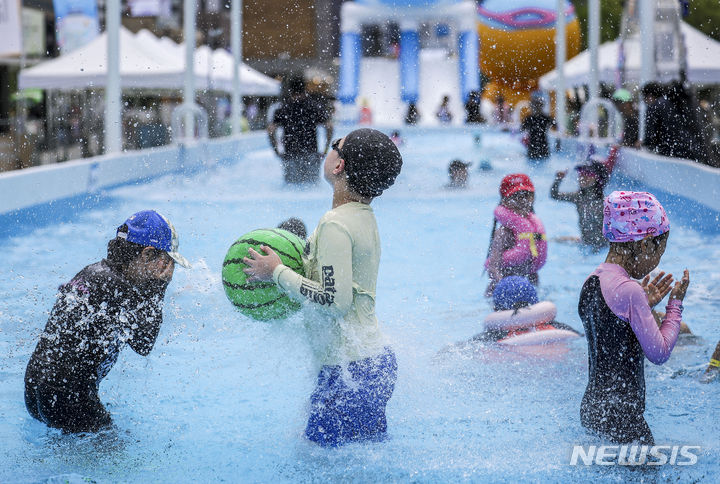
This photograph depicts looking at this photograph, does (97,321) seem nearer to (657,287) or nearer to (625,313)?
(625,313)

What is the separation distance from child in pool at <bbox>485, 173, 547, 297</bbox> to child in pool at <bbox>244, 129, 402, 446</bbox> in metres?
2.80

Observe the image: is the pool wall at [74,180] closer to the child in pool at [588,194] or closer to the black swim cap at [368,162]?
the child in pool at [588,194]

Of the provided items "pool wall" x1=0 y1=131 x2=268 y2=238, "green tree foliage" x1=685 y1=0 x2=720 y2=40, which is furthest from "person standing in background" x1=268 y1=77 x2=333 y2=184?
"green tree foliage" x1=685 y1=0 x2=720 y2=40

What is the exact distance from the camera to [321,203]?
12.1m

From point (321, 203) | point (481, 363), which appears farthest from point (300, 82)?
point (481, 363)

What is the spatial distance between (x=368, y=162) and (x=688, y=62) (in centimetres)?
1850

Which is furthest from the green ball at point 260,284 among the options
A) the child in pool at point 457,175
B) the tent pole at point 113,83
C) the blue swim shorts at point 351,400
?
the tent pole at point 113,83

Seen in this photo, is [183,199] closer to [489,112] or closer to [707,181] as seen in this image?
[707,181]

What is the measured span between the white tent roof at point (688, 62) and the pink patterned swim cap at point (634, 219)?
15.8m

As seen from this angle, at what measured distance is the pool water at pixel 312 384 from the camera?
3.51 m

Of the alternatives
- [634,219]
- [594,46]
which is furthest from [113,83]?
[634,219]

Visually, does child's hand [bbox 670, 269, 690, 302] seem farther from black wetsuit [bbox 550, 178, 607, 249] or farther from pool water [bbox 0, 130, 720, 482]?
black wetsuit [bbox 550, 178, 607, 249]

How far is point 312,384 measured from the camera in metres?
4.36

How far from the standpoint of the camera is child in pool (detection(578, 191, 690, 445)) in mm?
3273
